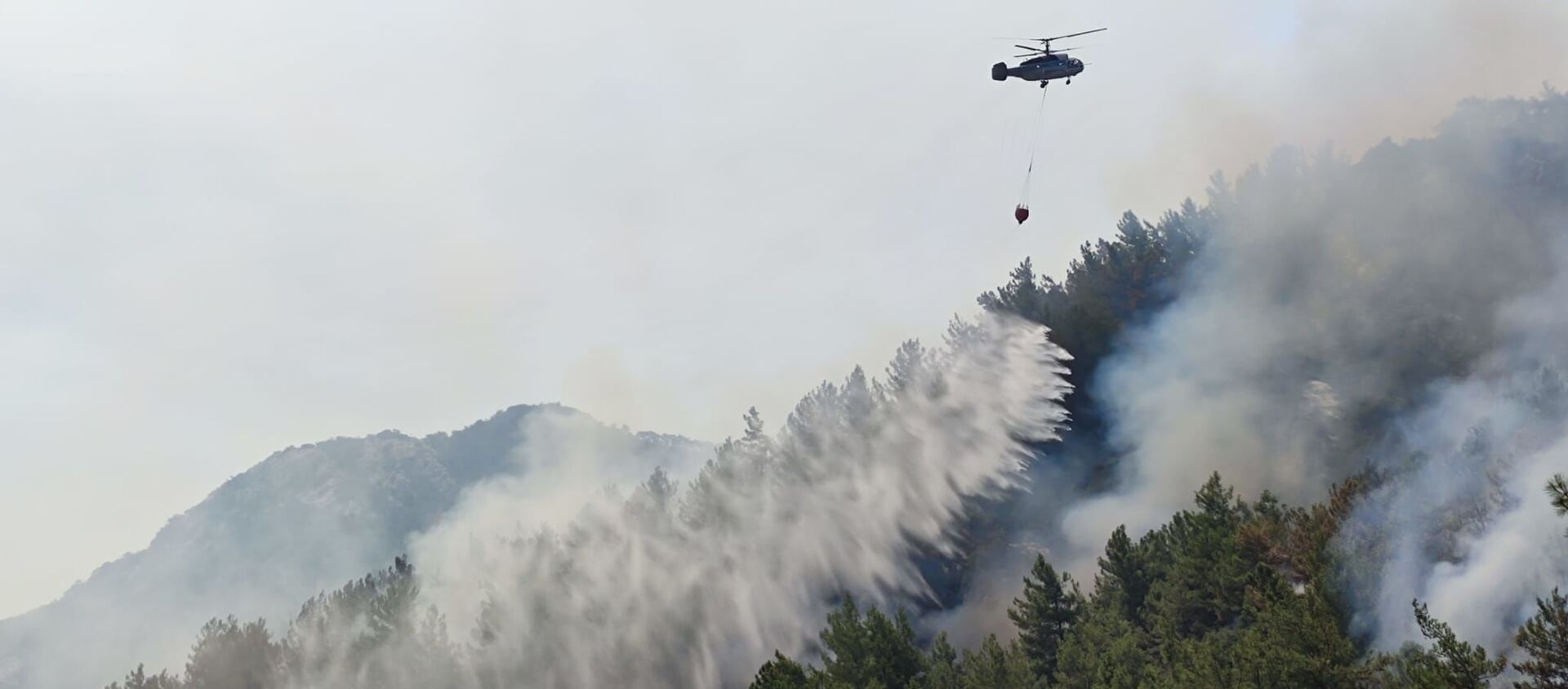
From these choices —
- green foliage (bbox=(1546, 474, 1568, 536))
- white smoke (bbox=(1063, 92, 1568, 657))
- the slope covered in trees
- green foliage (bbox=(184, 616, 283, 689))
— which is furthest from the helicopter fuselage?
green foliage (bbox=(184, 616, 283, 689))

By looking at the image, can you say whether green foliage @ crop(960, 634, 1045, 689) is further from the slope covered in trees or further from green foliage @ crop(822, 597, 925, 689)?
green foliage @ crop(822, 597, 925, 689)

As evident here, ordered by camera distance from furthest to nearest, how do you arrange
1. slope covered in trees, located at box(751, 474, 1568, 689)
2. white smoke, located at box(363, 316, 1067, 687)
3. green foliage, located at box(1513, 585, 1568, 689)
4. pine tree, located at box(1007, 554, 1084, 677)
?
white smoke, located at box(363, 316, 1067, 687), pine tree, located at box(1007, 554, 1084, 677), slope covered in trees, located at box(751, 474, 1568, 689), green foliage, located at box(1513, 585, 1568, 689)

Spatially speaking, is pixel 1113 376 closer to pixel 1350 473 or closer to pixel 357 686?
pixel 1350 473

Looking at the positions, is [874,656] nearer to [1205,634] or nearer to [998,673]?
[998,673]

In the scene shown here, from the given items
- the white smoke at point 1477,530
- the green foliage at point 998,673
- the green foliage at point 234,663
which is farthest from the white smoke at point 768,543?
the white smoke at point 1477,530

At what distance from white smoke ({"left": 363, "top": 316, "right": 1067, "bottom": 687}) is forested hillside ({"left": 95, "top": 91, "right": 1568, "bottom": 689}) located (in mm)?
214

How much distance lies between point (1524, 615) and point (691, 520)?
63300 mm

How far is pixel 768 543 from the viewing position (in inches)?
3487

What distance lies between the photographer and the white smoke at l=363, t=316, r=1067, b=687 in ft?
270

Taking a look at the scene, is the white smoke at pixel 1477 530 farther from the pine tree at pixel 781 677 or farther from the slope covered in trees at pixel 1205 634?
the pine tree at pixel 781 677

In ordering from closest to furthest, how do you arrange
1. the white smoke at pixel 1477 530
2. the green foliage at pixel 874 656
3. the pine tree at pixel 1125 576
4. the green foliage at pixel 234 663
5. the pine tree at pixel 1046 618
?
the white smoke at pixel 1477 530, the green foliage at pixel 874 656, the pine tree at pixel 1125 576, the pine tree at pixel 1046 618, the green foliage at pixel 234 663

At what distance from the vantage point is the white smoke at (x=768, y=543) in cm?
8225

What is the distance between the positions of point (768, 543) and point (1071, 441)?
2823 centimetres

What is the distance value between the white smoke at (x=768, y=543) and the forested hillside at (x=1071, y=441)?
21cm
